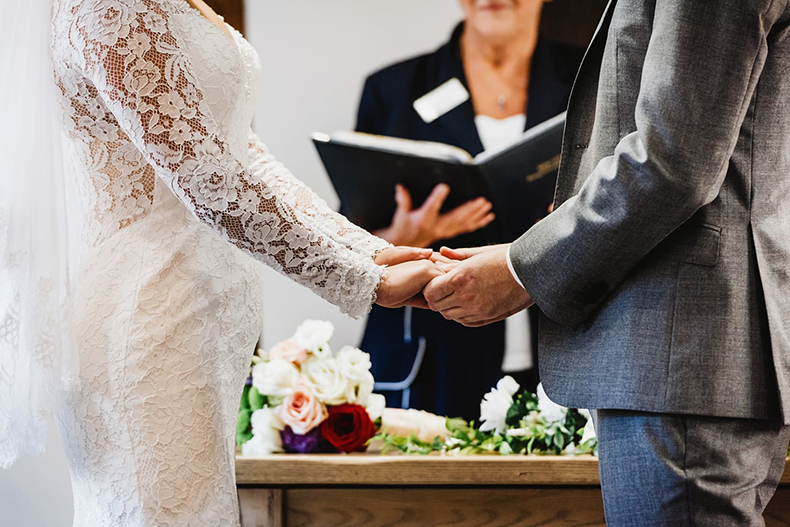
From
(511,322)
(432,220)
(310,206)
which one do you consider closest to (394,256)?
(310,206)

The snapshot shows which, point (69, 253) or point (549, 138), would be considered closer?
point (69, 253)

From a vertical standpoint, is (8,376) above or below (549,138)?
below

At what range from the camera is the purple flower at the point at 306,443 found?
204 centimetres

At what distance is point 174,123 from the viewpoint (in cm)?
118

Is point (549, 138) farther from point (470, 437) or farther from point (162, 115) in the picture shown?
point (162, 115)

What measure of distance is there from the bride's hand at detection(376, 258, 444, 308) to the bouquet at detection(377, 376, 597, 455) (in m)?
0.63

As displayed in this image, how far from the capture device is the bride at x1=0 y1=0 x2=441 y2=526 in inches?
45.9

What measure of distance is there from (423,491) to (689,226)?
1123 millimetres

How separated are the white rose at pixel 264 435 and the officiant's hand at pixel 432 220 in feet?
2.52

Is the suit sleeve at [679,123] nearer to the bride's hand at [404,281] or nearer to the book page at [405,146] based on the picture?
the bride's hand at [404,281]

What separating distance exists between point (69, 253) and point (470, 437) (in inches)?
48.6

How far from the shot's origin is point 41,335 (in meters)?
1.16

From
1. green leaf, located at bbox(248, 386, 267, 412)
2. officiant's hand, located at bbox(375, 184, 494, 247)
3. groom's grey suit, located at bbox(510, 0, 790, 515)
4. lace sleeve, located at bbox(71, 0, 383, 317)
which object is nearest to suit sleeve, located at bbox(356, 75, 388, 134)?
officiant's hand, located at bbox(375, 184, 494, 247)

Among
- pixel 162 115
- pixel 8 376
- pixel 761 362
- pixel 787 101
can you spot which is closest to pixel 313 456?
pixel 8 376
